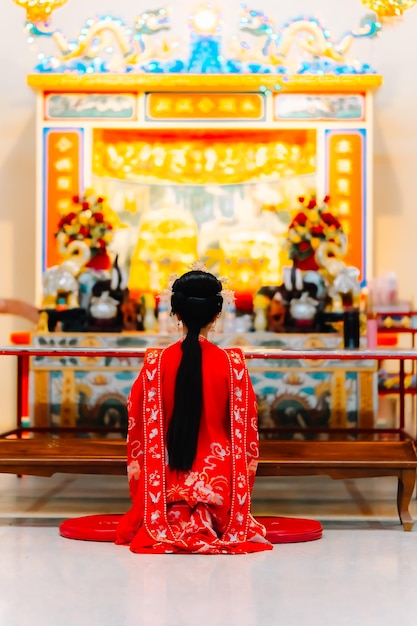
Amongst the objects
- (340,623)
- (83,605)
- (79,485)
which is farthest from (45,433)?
(340,623)

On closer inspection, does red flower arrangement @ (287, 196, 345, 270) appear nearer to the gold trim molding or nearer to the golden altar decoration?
the golden altar decoration

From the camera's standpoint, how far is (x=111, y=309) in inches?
194

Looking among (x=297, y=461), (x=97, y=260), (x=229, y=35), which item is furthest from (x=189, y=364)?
(x=229, y=35)

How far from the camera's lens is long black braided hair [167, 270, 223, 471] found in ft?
10.7

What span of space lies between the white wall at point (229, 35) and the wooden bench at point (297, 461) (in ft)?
13.4

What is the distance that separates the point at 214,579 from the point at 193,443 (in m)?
0.51

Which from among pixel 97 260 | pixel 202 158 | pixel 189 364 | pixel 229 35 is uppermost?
pixel 229 35

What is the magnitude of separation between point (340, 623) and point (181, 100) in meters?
5.07

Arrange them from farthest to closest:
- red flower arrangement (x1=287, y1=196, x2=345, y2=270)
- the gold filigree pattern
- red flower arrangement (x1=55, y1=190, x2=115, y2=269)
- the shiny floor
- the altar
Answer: the gold filigree pattern → red flower arrangement (x1=55, y1=190, x2=115, y2=269) → red flower arrangement (x1=287, y1=196, x2=345, y2=270) → the altar → the shiny floor

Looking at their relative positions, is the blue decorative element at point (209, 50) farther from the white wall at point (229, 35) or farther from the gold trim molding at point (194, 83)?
the white wall at point (229, 35)

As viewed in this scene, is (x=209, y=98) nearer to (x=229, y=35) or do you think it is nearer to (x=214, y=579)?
(x=229, y=35)

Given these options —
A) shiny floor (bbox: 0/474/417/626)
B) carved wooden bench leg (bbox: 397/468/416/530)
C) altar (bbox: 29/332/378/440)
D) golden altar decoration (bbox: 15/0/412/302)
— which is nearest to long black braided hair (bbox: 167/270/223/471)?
shiny floor (bbox: 0/474/417/626)

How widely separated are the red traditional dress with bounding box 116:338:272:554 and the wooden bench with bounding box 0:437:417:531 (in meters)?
0.34

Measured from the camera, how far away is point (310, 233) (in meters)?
5.27
